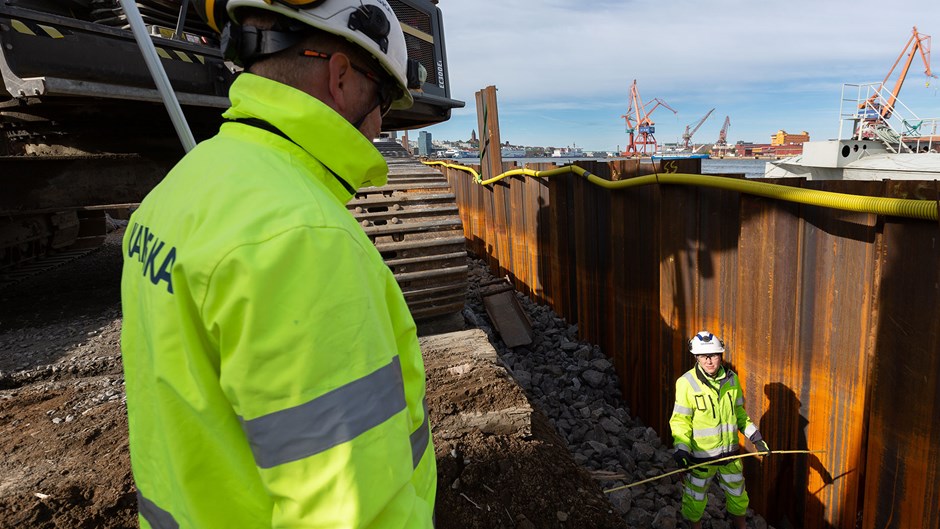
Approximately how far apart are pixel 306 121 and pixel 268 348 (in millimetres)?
550

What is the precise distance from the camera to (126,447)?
3.15 m

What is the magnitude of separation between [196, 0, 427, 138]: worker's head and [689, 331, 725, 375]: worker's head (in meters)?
3.00

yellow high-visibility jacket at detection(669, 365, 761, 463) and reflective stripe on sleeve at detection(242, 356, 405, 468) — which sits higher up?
reflective stripe on sleeve at detection(242, 356, 405, 468)

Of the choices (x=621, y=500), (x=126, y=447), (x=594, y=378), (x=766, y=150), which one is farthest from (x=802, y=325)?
(x=766, y=150)

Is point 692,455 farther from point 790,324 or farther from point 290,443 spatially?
point 290,443

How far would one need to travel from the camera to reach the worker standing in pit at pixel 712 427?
3682 mm

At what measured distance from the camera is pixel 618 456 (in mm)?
4254

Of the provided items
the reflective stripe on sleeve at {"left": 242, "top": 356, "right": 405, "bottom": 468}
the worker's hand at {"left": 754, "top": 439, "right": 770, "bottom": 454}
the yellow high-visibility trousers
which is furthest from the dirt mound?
the reflective stripe on sleeve at {"left": 242, "top": 356, "right": 405, "bottom": 468}

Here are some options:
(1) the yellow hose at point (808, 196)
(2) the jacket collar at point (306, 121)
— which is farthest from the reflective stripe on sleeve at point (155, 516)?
(1) the yellow hose at point (808, 196)

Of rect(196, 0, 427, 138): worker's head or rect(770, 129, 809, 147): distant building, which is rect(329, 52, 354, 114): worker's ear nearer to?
rect(196, 0, 427, 138): worker's head

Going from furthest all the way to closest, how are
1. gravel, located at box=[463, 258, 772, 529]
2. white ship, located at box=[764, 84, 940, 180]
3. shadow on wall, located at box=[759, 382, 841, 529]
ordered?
white ship, located at box=[764, 84, 940, 180], gravel, located at box=[463, 258, 772, 529], shadow on wall, located at box=[759, 382, 841, 529]

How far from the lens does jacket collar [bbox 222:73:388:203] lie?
1203 millimetres

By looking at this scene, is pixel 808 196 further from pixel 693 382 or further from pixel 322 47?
pixel 322 47

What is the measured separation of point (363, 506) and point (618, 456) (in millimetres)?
3741
